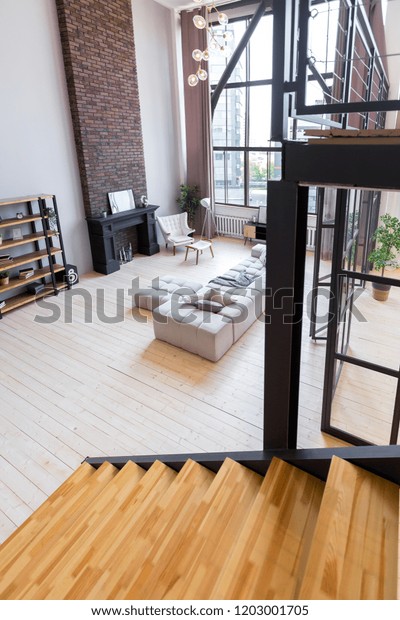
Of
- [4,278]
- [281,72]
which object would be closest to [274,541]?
[281,72]

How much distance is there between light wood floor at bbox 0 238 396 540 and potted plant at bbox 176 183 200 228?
428 centimetres

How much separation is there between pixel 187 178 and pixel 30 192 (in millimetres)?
4104

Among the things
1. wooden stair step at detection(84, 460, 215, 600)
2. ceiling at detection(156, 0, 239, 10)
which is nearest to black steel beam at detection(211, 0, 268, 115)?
ceiling at detection(156, 0, 239, 10)

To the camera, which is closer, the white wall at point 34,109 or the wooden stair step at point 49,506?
the wooden stair step at point 49,506

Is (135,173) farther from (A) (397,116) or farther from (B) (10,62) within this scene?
(A) (397,116)

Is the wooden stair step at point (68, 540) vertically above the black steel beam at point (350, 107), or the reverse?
the black steel beam at point (350, 107)

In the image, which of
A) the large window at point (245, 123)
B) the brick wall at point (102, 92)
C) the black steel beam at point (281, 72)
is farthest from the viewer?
the large window at point (245, 123)

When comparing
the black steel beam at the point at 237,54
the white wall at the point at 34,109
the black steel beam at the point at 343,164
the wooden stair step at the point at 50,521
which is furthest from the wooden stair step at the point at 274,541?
the black steel beam at the point at 237,54

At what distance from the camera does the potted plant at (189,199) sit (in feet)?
28.6

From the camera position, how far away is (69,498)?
2516mm

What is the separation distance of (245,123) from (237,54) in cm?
127

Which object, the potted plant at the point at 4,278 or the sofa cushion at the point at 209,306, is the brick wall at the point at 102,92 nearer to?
the potted plant at the point at 4,278

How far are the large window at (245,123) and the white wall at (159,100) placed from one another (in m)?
0.90

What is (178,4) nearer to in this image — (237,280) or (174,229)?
(174,229)
